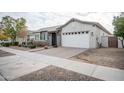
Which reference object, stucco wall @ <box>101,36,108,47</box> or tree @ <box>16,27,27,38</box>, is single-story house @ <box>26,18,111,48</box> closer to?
stucco wall @ <box>101,36,108,47</box>

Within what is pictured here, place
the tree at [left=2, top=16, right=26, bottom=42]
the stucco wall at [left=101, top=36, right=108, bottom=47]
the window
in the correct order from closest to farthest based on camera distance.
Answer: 1. the stucco wall at [left=101, top=36, right=108, bottom=47]
2. the window
3. the tree at [left=2, top=16, right=26, bottom=42]

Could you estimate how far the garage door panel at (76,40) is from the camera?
13766mm

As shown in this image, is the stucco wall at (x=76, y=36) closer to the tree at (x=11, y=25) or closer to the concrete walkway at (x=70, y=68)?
the concrete walkway at (x=70, y=68)

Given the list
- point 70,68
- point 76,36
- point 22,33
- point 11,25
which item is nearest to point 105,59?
point 70,68

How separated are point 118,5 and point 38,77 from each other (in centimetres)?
508

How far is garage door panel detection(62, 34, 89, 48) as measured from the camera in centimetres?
1377

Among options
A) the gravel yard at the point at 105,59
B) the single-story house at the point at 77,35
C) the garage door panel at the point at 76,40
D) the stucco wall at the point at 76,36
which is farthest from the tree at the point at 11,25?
the gravel yard at the point at 105,59

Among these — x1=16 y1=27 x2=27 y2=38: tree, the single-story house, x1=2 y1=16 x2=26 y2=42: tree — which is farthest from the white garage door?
x1=2 y1=16 x2=26 y2=42: tree

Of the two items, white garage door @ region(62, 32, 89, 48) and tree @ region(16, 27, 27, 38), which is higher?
tree @ region(16, 27, 27, 38)
